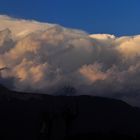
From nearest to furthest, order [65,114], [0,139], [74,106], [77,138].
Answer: [65,114], [74,106], [77,138], [0,139]

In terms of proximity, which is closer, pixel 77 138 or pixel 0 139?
pixel 77 138

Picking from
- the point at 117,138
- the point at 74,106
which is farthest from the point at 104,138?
the point at 74,106

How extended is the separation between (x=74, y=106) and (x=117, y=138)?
33144 mm

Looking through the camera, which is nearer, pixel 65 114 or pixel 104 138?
pixel 65 114

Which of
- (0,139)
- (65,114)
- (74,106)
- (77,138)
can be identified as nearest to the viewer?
(65,114)

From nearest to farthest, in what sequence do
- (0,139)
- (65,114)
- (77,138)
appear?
(65,114) < (77,138) < (0,139)

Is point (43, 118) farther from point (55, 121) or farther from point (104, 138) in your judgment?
point (104, 138)

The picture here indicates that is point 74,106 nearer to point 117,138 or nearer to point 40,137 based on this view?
point 40,137

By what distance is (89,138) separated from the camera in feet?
373

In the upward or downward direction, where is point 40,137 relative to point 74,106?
downward

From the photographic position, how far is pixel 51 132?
8019cm

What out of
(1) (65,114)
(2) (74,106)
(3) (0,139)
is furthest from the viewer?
(3) (0,139)

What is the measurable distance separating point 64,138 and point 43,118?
8.00m

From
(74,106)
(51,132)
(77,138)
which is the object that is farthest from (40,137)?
(77,138)
